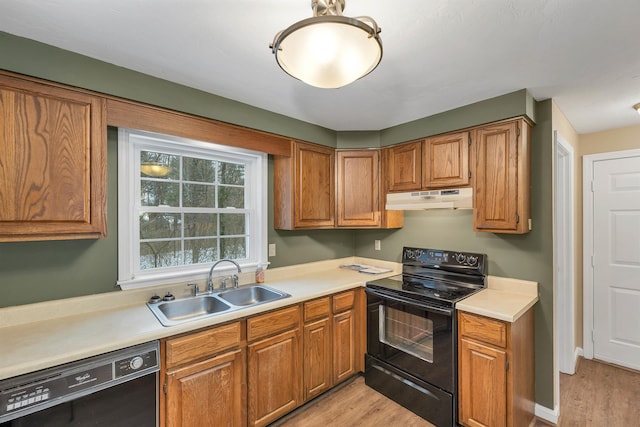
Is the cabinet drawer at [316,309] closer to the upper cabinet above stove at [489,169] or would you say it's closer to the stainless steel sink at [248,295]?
the stainless steel sink at [248,295]

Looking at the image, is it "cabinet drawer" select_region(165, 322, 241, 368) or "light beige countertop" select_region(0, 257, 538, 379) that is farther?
"cabinet drawer" select_region(165, 322, 241, 368)

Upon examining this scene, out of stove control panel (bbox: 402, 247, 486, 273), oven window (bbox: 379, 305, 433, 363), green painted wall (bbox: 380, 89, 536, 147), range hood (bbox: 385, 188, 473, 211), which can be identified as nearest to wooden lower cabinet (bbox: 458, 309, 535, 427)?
oven window (bbox: 379, 305, 433, 363)

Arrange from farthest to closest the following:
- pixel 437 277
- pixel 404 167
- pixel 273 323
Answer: pixel 404 167 → pixel 437 277 → pixel 273 323

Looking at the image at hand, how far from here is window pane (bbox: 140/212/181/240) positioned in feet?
6.83

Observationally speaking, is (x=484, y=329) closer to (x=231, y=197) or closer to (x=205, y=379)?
(x=205, y=379)

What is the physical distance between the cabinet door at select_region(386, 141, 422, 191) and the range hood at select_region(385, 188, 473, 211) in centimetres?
9

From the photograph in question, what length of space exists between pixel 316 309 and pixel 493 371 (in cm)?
123

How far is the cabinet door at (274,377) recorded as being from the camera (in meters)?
1.91

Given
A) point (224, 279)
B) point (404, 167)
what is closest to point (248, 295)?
point (224, 279)

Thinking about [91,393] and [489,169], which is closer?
[91,393]

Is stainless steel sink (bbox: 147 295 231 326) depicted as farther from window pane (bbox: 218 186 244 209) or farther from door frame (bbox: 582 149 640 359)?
door frame (bbox: 582 149 640 359)

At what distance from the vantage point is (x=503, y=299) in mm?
2088

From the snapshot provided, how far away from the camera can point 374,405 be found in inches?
91.0

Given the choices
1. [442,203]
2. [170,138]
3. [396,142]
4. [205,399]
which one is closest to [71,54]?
[170,138]
